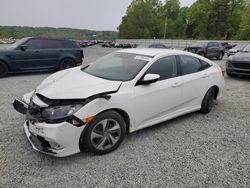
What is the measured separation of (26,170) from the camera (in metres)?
2.66

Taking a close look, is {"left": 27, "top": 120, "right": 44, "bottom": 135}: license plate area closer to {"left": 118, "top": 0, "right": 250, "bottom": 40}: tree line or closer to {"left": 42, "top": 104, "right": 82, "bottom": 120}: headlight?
{"left": 42, "top": 104, "right": 82, "bottom": 120}: headlight

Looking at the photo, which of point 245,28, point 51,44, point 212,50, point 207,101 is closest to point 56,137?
point 207,101

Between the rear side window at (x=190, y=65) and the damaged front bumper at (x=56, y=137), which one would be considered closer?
the damaged front bumper at (x=56, y=137)

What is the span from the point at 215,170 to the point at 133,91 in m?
1.54

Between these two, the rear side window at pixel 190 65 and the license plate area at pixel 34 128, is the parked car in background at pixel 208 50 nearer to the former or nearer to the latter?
the rear side window at pixel 190 65

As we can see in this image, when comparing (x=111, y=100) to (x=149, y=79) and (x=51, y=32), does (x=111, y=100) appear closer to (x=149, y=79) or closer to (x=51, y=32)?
(x=149, y=79)

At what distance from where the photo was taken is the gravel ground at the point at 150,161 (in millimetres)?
2525

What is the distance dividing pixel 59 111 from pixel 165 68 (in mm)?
2034

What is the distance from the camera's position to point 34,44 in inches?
350

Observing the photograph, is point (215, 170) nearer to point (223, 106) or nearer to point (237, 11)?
point (223, 106)

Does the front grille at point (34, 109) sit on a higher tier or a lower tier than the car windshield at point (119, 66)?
lower

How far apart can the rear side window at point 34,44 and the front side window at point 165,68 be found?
688 cm

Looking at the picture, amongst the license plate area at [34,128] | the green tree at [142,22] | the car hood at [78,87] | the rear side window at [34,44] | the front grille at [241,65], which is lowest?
the front grille at [241,65]

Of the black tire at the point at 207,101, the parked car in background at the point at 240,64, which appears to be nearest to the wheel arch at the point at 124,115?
the black tire at the point at 207,101
